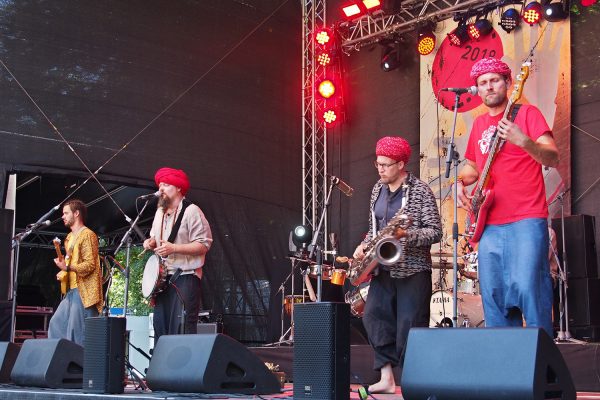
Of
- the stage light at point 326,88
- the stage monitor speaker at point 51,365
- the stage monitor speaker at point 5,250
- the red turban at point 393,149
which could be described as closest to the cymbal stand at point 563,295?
the red turban at point 393,149

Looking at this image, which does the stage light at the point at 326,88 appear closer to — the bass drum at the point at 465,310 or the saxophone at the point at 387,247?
the bass drum at the point at 465,310

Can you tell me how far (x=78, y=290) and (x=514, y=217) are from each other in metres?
4.13

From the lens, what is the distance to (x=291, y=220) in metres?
12.0

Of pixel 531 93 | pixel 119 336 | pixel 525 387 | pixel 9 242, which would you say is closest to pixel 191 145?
pixel 9 242

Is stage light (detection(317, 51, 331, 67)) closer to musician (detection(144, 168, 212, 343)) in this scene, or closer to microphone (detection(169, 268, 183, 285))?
musician (detection(144, 168, 212, 343))

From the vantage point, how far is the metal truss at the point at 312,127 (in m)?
12.0

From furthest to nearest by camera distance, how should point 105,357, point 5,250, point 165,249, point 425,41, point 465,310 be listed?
point 425,41
point 5,250
point 465,310
point 165,249
point 105,357

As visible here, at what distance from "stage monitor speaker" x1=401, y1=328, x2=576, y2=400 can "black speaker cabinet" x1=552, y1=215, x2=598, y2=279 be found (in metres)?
6.27

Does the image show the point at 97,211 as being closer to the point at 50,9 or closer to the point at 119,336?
the point at 50,9

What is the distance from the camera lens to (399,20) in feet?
37.6

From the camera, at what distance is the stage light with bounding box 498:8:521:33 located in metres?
9.86

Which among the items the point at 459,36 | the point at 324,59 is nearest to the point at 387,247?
the point at 459,36

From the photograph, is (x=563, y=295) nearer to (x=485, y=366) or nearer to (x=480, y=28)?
(x=480, y=28)

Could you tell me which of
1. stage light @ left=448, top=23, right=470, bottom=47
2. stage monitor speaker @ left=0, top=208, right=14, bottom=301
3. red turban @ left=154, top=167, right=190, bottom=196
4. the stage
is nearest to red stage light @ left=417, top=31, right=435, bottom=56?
stage light @ left=448, top=23, right=470, bottom=47
